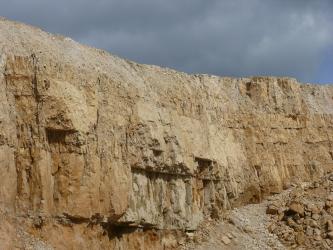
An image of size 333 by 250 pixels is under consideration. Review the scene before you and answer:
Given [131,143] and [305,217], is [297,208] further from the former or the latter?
[131,143]

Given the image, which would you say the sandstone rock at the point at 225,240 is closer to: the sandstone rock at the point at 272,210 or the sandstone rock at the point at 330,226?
the sandstone rock at the point at 272,210

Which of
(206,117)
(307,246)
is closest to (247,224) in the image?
(307,246)

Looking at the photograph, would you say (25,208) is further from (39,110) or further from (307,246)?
(307,246)

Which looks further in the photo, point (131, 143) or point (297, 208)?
point (297, 208)

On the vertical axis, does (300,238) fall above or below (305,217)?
below

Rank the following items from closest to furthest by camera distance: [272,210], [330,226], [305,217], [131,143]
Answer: [131,143], [330,226], [305,217], [272,210]

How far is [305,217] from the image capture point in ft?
113

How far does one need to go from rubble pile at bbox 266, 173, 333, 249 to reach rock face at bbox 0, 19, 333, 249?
200 centimetres

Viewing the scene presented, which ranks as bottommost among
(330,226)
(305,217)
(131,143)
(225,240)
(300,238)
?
(300,238)

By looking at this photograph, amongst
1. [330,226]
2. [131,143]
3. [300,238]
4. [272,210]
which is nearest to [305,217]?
[330,226]

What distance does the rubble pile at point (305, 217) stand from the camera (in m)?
33.1

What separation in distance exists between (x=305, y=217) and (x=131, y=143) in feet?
33.8

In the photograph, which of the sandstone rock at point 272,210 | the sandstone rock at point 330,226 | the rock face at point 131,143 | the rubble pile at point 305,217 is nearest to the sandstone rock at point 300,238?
the rubble pile at point 305,217

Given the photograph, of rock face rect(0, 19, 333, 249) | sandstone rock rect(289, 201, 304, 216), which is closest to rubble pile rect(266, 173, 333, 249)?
sandstone rock rect(289, 201, 304, 216)
